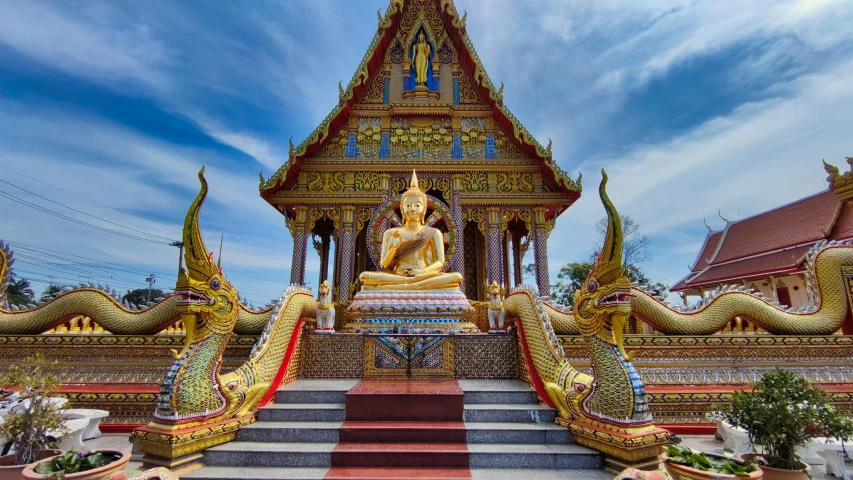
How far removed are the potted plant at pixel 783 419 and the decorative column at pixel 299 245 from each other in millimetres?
7782

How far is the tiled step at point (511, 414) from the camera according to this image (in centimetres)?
327

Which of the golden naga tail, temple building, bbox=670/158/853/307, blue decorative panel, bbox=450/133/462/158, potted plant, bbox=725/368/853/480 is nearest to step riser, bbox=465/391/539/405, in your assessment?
potted plant, bbox=725/368/853/480

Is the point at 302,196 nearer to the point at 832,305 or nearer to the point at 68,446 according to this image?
the point at 68,446

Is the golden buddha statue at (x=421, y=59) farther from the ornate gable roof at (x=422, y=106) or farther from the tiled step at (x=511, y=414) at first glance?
the tiled step at (x=511, y=414)

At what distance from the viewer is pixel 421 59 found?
10453 millimetres

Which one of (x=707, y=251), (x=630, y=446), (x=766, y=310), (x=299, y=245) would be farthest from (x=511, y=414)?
(x=707, y=251)

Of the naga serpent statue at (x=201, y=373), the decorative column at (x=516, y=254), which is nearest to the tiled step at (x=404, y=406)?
the naga serpent statue at (x=201, y=373)

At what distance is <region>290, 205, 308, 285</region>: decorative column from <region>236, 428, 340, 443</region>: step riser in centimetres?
583

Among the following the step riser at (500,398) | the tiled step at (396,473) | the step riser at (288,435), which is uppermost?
the step riser at (500,398)

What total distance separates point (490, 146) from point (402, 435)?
793 cm

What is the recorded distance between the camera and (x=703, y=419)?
14.0ft

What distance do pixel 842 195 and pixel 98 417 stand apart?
9.95 m

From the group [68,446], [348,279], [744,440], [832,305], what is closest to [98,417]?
[68,446]

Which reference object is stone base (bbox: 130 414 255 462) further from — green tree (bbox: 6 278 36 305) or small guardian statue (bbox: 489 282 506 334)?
green tree (bbox: 6 278 36 305)
